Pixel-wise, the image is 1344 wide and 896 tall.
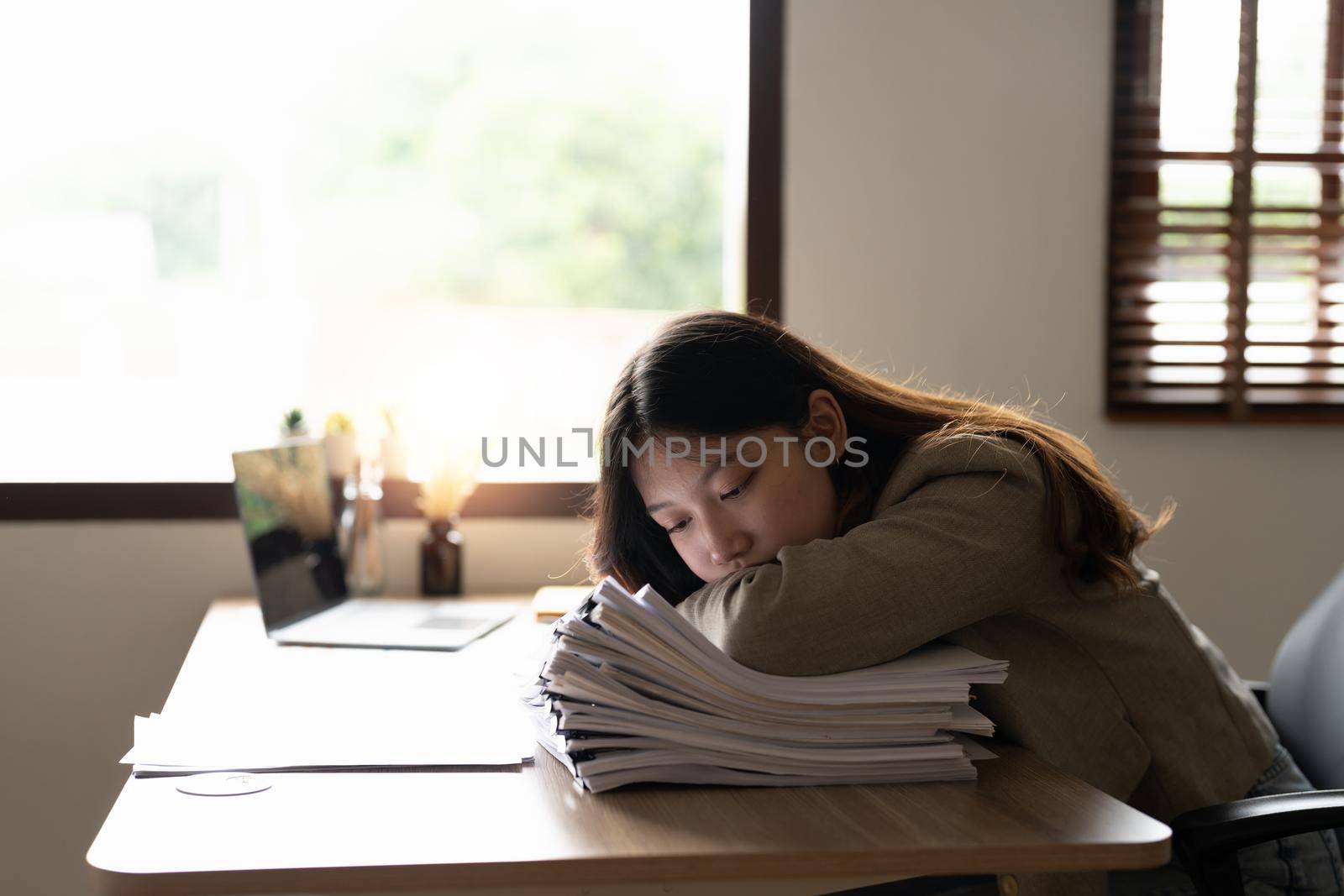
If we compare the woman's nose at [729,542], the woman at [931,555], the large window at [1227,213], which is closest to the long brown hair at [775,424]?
the woman at [931,555]

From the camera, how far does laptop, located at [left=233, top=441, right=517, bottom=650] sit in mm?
1728

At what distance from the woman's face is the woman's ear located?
0.6 inches

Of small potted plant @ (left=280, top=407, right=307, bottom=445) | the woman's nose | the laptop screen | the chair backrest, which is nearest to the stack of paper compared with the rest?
the woman's nose

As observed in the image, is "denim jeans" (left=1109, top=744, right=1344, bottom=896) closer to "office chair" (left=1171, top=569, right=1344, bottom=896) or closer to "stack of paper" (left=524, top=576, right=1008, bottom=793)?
"office chair" (left=1171, top=569, right=1344, bottom=896)

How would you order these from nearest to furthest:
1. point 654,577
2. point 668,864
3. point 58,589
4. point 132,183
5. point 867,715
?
point 668,864
point 867,715
point 654,577
point 58,589
point 132,183

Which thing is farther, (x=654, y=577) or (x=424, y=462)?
(x=424, y=462)

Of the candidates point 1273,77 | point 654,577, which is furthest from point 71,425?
point 1273,77

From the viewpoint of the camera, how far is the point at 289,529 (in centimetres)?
190

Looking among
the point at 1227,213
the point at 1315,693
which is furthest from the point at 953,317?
the point at 1315,693

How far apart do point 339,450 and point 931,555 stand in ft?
4.75

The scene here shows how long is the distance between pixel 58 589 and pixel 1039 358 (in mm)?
1956

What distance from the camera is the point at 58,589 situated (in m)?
2.14

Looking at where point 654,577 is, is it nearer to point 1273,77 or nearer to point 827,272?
point 827,272

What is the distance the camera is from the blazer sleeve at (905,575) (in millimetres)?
987
